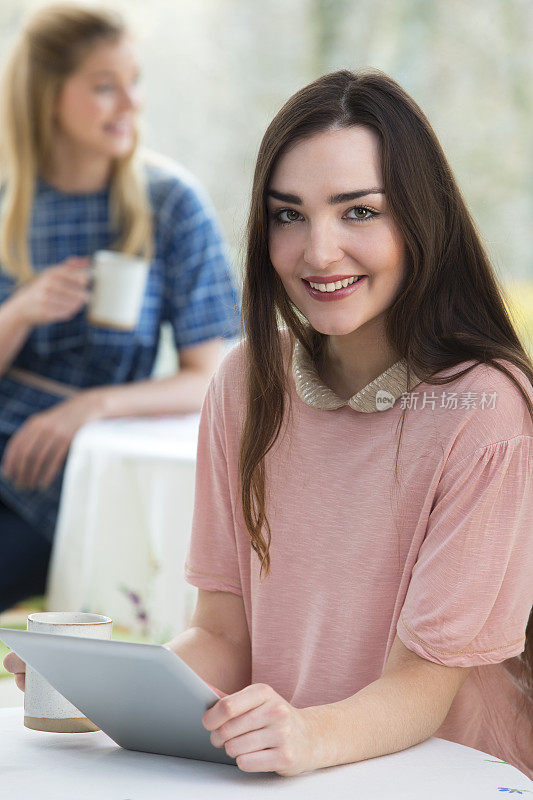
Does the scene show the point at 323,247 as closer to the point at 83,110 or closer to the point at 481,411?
the point at 481,411

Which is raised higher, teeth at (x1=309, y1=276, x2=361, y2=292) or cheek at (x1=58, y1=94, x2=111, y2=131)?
cheek at (x1=58, y1=94, x2=111, y2=131)

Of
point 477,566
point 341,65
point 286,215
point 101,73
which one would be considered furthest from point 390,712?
point 341,65

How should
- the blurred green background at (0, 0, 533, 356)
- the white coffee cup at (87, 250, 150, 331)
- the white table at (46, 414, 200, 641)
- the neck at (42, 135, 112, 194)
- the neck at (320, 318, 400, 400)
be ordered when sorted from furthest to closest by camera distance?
the blurred green background at (0, 0, 533, 356) < the neck at (42, 135, 112, 194) < the white coffee cup at (87, 250, 150, 331) < the white table at (46, 414, 200, 641) < the neck at (320, 318, 400, 400)

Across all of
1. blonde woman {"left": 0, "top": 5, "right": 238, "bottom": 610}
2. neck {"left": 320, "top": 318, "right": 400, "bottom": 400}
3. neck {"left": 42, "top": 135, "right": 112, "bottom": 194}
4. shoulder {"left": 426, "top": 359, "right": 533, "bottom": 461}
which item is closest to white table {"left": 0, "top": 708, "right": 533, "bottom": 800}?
shoulder {"left": 426, "top": 359, "right": 533, "bottom": 461}

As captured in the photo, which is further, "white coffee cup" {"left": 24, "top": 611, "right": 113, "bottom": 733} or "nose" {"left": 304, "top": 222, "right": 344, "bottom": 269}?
"nose" {"left": 304, "top": 222, "right": 344, "bottom": 269}

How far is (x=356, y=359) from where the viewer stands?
3.95ft

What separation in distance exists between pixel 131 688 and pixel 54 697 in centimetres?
12

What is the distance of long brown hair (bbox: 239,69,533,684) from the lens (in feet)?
3.60

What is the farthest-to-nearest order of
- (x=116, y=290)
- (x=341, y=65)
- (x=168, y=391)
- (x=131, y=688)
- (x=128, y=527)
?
(x=341, y=65)
(x=168, y=391)
(x=116, y=290)
(x=128, y=527)
(x=131, y=688)

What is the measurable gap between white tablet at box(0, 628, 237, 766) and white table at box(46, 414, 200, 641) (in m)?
1.27

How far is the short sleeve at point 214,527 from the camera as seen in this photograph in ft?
4.09

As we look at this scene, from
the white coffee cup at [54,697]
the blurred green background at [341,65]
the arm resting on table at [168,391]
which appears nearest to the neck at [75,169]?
the arm resting on table at [168,391]

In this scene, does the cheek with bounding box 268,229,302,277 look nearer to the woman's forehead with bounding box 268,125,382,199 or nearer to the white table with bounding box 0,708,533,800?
the woman's forehead with bounding box 268,125,382,199

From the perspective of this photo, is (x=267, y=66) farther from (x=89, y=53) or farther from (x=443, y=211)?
(x=443, y=211)
